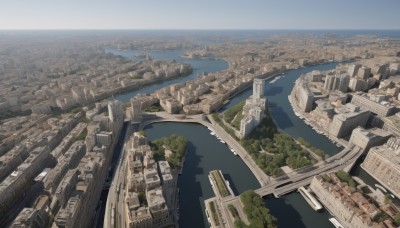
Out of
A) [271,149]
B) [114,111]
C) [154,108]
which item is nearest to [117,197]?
[114,111]

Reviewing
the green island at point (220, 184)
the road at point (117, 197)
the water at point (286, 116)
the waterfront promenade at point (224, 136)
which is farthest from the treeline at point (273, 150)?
the road at point (117, 197)

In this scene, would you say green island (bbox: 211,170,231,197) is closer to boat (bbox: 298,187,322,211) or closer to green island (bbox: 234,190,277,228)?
green island (bbox: 234,190,277,228)

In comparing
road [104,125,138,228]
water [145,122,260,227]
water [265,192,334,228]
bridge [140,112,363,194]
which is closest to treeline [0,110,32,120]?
water [145,122,260,227]

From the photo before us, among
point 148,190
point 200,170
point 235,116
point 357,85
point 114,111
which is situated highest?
point 114,111

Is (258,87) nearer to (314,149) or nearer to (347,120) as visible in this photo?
(347,120)

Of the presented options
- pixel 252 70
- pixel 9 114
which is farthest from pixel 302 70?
pixel 9 114

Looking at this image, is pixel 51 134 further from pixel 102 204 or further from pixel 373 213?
pixel 373 213

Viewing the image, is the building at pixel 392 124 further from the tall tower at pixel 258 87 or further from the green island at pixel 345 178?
the tall tower at pixel 258 87
